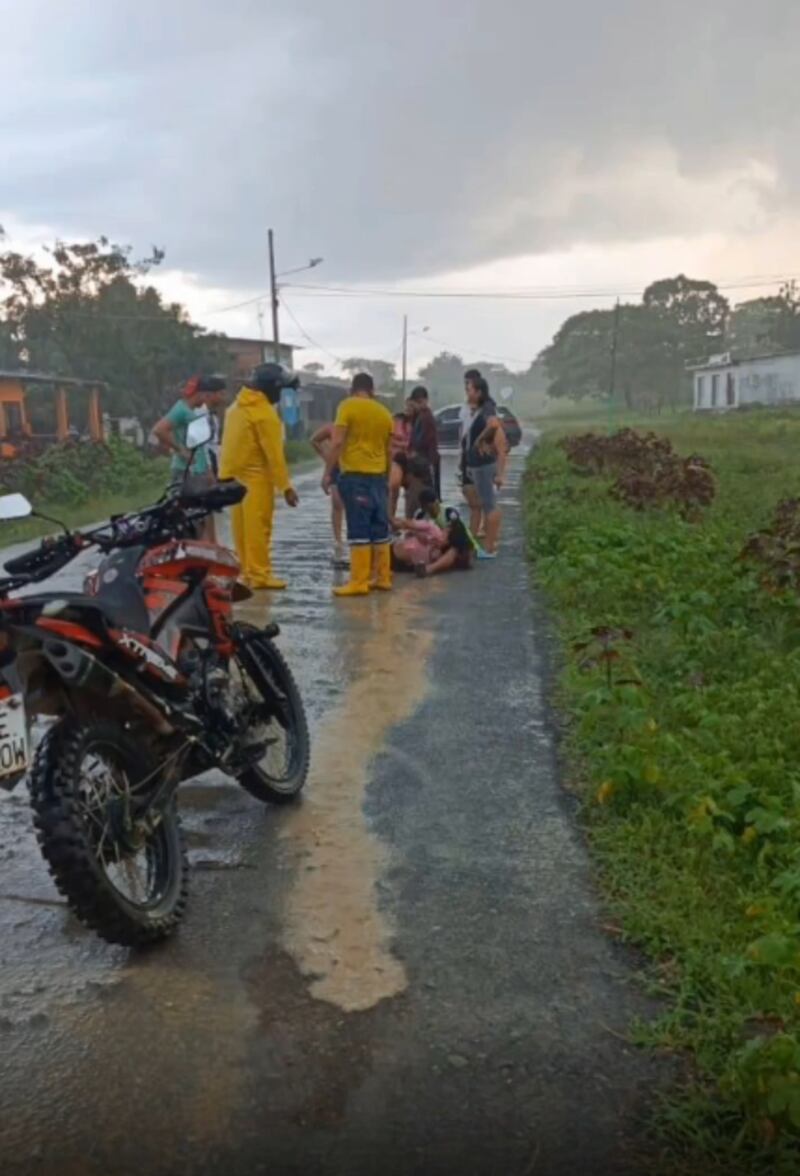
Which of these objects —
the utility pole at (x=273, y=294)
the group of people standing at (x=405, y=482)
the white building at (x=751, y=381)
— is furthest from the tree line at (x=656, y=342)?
the group of people standing at (x=405, y=482)

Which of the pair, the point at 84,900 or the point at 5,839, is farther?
the point at 5,839

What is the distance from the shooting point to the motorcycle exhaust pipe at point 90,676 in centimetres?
307

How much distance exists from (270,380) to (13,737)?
6.02m

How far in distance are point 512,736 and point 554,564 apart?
4.42 m

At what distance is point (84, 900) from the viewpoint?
3111 mm

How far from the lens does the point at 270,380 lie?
8.65m

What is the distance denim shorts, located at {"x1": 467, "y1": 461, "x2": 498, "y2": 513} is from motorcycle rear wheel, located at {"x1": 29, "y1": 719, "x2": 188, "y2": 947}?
7.38 meters

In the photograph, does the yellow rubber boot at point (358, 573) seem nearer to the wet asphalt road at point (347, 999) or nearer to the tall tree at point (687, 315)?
the wet asphalt road at point (347, 999)

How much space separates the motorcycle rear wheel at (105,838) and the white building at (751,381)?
56.1 m

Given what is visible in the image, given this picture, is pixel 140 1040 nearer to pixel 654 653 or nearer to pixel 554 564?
pixel 654 653

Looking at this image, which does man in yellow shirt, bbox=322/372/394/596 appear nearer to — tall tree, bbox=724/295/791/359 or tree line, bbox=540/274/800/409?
tall tree, bbox=724/295/791/359

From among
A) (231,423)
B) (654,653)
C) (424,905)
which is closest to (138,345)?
(231,423)

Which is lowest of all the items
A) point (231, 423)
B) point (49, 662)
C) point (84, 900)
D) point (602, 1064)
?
point (602, 1064)

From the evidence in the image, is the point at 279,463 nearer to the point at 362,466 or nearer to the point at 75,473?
the point at 362,466
